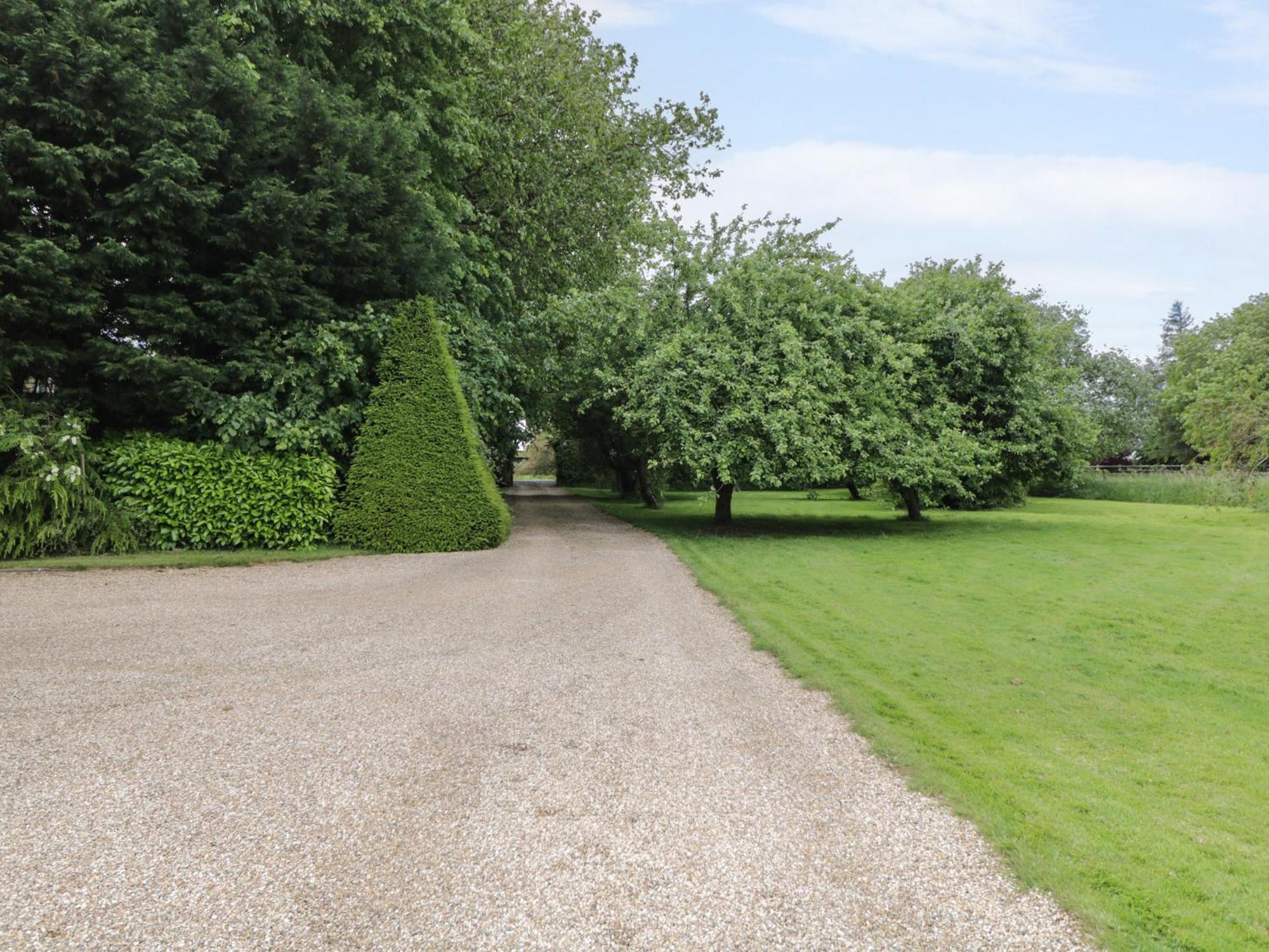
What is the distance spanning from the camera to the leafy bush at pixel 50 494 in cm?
882

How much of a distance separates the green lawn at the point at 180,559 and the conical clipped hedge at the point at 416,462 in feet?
2.51

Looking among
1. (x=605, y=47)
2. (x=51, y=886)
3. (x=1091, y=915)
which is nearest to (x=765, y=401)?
(x=605, y=47)

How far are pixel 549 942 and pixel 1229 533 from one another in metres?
19.5

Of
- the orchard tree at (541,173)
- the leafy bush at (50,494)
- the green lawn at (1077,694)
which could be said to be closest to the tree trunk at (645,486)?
the orchard tree at (541,173)

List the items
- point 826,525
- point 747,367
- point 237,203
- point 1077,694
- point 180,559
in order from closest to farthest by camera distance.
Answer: point 1077,694
point 180,559
point 237,203
point 747,367
point 826,525

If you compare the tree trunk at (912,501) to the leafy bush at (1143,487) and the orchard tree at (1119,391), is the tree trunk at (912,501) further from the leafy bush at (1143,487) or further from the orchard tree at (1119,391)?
the orchard tree at (1119,391)

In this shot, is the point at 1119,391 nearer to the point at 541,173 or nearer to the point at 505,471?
the point at 505,471

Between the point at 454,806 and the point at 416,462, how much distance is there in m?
8.79

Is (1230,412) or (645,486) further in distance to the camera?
(645,486)

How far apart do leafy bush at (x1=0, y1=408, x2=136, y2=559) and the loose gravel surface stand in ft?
13.2

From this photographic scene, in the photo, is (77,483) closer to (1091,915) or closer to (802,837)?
(802,837)

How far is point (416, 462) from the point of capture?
1111cm

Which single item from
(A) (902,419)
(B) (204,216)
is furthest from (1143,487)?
(B) (204,216)

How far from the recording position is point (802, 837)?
2.82m
